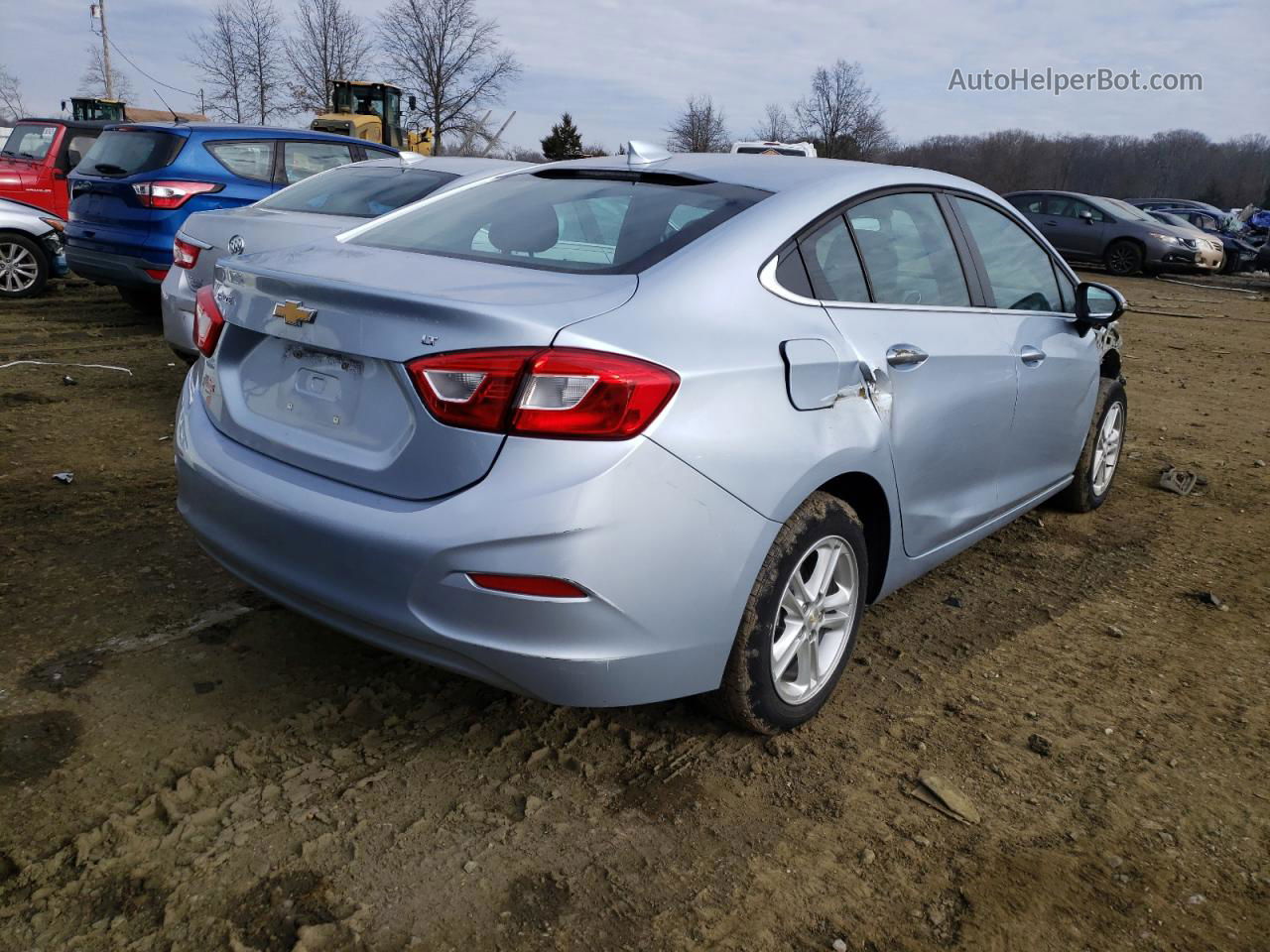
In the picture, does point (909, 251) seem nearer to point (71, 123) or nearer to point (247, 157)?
point (247, 157)

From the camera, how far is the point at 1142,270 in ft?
61.7

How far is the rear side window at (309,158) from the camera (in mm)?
8793

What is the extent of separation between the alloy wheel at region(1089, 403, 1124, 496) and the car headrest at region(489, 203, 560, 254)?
2.96m

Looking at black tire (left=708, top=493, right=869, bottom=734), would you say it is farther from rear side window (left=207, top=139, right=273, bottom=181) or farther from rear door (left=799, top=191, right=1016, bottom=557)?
rear side window (left=207, top=139, right=273, bottom=181)

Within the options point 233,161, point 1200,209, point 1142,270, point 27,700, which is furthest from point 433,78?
point 27,700

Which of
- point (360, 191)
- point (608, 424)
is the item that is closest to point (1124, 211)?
point (360, 191)

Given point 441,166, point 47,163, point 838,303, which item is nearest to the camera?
point 838,303

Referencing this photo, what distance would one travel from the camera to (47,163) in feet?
41.2

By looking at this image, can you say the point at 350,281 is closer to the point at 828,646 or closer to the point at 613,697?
the point at 613,697

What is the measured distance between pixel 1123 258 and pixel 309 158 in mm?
15091

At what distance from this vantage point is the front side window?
365 centimetres

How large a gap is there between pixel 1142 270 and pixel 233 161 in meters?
16.4

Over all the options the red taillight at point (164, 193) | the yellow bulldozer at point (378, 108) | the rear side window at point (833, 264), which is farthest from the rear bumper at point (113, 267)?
the yellow bulldozer at point (378, 108)

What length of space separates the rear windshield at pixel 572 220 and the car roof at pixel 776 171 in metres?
0.06
